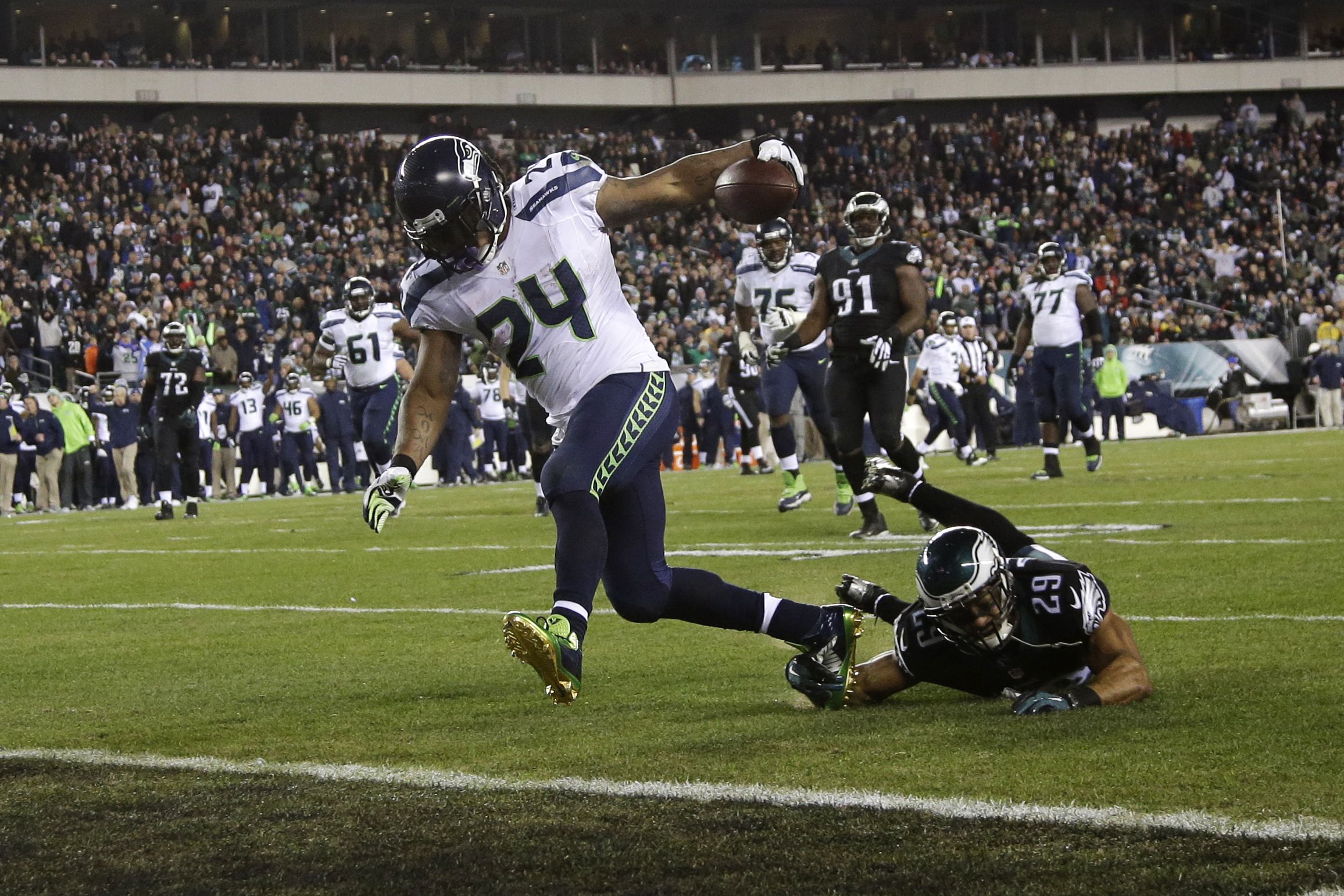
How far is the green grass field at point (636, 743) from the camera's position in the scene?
2.93m

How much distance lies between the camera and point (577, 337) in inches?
185

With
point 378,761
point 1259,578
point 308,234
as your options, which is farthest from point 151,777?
point 308,234

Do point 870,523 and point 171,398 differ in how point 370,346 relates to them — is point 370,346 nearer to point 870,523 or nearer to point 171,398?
point 171,398

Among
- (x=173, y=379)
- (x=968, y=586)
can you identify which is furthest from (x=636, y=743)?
(x=173, y=379)

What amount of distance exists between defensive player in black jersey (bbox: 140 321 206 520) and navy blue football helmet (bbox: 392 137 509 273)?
39.9 feet

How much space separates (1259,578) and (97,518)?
14.0m

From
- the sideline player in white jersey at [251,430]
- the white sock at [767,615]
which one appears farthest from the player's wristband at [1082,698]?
the sideline player in white jersey at [251,430]

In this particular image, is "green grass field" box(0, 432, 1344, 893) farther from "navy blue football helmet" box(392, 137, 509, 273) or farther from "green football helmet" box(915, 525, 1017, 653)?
"navy blue football helmet" box(392, 137, 509, 273)

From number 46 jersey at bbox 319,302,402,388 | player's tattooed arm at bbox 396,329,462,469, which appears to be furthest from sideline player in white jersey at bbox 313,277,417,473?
player's tattooed arm at bbox 396,329,462,469

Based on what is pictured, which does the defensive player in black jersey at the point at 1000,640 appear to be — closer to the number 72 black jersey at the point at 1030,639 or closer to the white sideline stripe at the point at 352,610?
the number 72 black jersey at the point at 1030,639

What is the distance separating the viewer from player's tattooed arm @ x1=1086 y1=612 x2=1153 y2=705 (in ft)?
14.2

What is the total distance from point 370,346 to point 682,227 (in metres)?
23.7

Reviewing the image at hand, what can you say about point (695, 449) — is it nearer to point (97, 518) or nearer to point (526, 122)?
point (97, 518)

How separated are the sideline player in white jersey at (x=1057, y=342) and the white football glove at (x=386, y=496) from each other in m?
10.9
